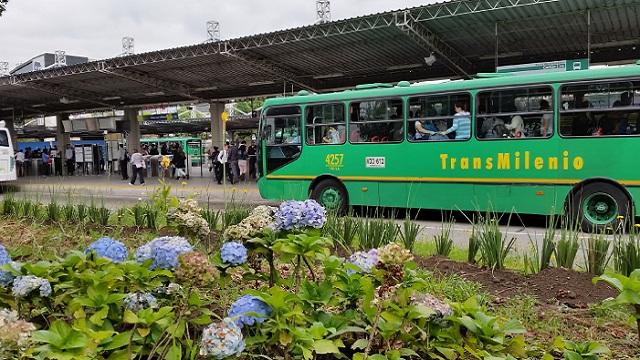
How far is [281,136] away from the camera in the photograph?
13305 millimetres

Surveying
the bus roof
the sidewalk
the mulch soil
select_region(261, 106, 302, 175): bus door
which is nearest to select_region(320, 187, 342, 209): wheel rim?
select_region(261, 106, 302, 175): bus door

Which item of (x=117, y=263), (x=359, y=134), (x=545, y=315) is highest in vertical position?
(x=359, y=134)

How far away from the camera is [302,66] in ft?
66.7

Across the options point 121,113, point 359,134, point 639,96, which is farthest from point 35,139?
point 639,96

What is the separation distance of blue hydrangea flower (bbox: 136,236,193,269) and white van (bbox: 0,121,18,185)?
66.7ft

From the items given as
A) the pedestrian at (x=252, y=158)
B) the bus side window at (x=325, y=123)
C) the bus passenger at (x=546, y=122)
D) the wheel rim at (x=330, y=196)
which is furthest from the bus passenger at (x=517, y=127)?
the pedestrian at (x=252, y=158)

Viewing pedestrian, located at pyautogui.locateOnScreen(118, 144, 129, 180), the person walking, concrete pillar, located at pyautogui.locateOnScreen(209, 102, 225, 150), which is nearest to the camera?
the person walking

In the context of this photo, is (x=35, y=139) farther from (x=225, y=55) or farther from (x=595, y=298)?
(x=595, y=298)

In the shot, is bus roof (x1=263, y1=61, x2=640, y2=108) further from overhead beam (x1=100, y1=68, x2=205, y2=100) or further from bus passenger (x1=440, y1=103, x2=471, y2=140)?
overhead beam (x1=100, y1=68, x2=205, y2=100)

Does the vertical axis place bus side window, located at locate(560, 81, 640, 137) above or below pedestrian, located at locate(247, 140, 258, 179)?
above

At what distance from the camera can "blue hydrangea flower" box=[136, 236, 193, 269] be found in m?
2.55

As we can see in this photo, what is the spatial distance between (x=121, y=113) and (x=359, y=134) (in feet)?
86.5

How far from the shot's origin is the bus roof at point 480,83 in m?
9.41

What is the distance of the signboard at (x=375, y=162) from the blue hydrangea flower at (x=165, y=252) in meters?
9.33
